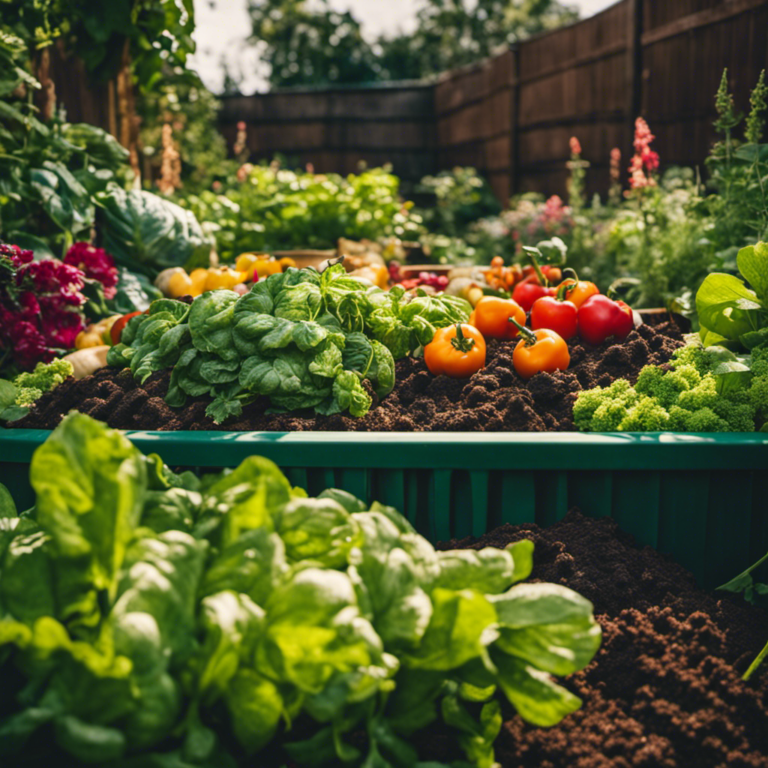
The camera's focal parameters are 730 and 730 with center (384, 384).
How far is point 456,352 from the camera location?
2340 millimetres

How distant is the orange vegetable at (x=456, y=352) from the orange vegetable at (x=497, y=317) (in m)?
0.27

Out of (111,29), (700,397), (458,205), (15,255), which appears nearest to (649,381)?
(700,397)

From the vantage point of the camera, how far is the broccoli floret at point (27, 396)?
2.29 meters

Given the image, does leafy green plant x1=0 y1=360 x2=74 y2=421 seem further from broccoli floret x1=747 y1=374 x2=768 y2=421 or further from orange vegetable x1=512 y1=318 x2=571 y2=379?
broccoli floret x1=747 y1=374 x2=768 y2=421

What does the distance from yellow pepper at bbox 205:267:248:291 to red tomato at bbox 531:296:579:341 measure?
1321 millimetres

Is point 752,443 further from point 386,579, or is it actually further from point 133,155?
point 133,155

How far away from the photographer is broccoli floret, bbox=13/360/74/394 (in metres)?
2.42

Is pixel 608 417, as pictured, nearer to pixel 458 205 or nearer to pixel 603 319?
pixel 603 319

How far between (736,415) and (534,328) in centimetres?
89

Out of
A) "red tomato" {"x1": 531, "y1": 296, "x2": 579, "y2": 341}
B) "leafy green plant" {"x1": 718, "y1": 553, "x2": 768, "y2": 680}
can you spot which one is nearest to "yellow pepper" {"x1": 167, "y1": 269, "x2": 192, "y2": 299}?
"red tomato" {"x1": 531, "y1": 296, "x2": 579, "y2": 341}

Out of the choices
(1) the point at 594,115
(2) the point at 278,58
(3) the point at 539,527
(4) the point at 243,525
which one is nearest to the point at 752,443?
(3) the point at 539,527

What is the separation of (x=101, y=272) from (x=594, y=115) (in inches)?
246

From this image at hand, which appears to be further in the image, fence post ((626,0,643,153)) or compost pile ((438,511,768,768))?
fence post ((626,0,643,153))

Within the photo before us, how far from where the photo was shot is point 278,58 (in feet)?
76.1
